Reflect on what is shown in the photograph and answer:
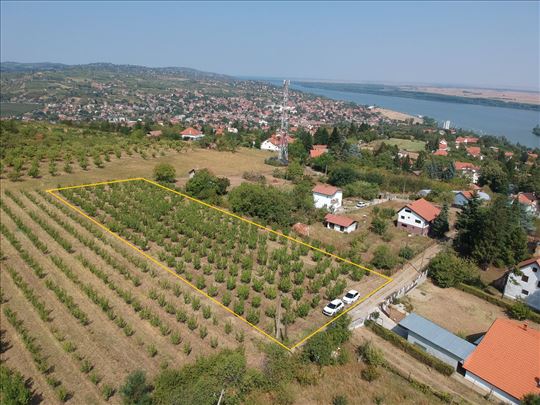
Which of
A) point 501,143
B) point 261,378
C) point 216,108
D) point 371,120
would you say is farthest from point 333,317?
point 216,108

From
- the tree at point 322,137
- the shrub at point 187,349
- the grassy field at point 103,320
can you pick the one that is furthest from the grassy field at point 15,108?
the shrub at point 187,349

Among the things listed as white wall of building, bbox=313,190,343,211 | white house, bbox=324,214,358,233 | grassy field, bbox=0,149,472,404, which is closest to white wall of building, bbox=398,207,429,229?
white house, bbox=324,214,358,233

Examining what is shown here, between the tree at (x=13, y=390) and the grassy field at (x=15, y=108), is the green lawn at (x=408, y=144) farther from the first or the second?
the grassy field at (x=15, y=108)

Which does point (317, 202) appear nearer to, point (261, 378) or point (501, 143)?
point (261, 378)

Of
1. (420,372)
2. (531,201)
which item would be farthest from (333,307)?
(531,201)

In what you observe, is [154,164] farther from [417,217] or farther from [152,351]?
[152,351]

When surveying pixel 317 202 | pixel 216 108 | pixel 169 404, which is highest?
pixel 169 404
